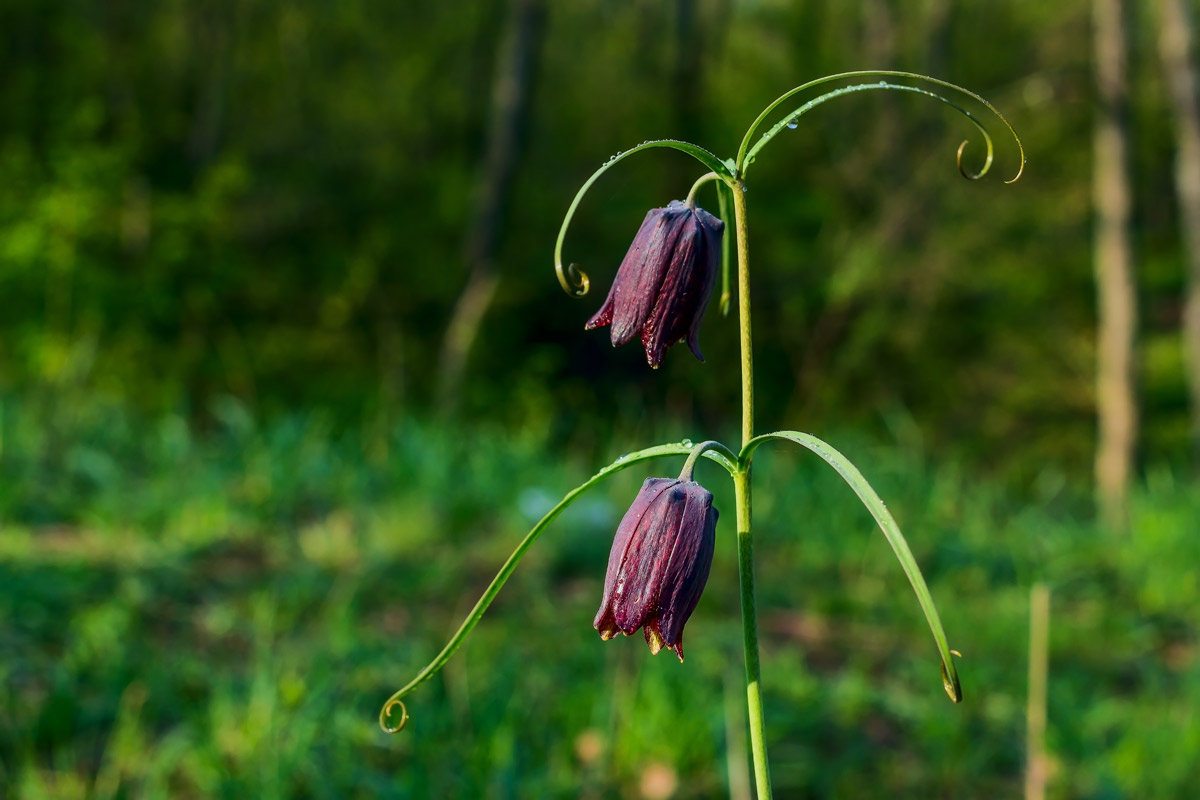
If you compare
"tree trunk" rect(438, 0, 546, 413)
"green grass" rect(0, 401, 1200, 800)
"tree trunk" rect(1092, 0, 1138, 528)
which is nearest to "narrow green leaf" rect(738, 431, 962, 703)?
"green grass" rect(0, 401, 1200, 800)

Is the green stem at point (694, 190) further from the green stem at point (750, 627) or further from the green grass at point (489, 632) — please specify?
the green grass at point (489, 632)

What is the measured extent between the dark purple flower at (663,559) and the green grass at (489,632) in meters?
0.57

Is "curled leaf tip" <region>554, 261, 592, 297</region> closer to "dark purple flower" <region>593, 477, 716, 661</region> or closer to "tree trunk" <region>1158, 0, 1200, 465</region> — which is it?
"dark purple flower" <region>593, 477, 716, 661</region>

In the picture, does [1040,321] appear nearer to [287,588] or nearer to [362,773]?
[287,588]

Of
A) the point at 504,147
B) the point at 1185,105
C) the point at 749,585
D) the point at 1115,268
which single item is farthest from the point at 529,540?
the point at 504,147

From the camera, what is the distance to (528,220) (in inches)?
382

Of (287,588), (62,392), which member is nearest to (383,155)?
(62,392)

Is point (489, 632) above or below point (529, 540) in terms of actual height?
below

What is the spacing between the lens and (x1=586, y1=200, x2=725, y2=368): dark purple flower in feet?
2.32

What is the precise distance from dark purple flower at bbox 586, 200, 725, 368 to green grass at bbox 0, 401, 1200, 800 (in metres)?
Answer: 0.64

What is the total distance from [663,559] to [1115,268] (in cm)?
475

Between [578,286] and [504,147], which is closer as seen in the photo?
[578,286]

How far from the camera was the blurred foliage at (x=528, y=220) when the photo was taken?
6.96m

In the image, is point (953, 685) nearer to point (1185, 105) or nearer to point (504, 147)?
point (1185, 105)
